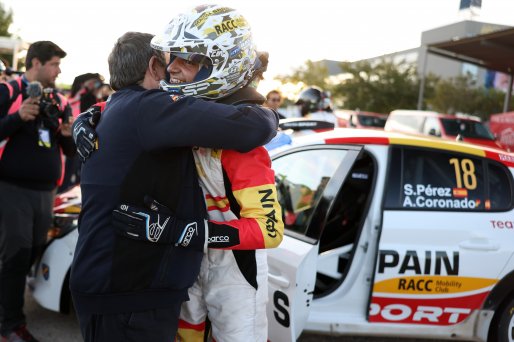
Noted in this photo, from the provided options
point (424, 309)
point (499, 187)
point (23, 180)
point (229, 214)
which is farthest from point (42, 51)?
point (499, 187)

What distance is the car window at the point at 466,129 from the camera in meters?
11.4

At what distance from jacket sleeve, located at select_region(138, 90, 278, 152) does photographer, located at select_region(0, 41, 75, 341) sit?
2.07 m

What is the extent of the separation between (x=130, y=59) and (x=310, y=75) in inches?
1608

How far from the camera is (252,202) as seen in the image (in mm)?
1581

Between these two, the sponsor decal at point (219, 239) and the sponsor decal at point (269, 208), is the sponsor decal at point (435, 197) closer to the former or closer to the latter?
the sponsor decal at point (269, 208)

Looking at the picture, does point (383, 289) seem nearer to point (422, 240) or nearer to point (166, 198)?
point (422, 240)

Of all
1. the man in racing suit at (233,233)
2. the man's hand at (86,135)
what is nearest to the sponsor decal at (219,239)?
the man in racing suit at (233,233)

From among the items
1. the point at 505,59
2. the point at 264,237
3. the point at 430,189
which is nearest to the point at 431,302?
the point at 430,189

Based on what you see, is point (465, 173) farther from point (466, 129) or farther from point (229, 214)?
point (466, 129)

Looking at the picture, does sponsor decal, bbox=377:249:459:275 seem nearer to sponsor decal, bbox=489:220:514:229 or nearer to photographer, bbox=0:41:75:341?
sponsor decal, bbox=489:220:514:229

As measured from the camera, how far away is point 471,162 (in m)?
3.11

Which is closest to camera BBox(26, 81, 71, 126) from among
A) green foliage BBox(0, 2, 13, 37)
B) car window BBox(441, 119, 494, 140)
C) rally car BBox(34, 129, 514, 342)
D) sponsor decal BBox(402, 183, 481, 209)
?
rally car BBox(34, 129, 514, 342)

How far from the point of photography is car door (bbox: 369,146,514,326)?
286 cm

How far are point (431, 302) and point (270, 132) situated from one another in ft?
6.30
